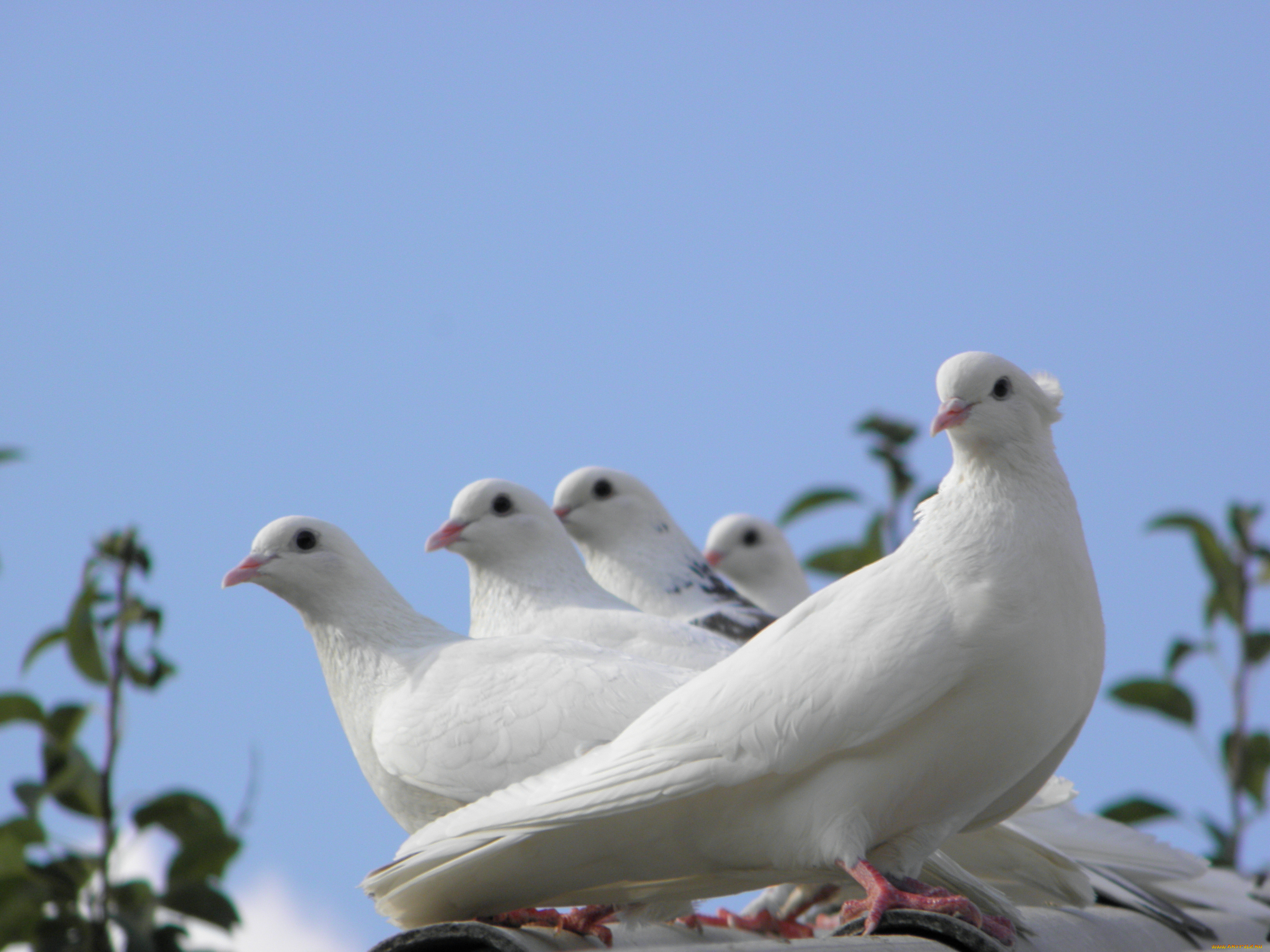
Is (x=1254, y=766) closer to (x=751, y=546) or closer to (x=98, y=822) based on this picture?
(x=751, y=546)

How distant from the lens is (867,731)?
289 centimetres

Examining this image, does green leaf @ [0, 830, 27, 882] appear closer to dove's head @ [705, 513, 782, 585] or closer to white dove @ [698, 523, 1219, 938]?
white dove @ [698, 523, 1219, 938]

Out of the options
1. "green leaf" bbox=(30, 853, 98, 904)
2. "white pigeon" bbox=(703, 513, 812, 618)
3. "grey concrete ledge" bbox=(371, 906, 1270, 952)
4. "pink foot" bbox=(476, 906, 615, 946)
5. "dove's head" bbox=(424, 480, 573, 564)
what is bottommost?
"grey concrete ledge" bbox=(371, 906, 1270, 952)

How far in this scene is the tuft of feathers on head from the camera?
3318mm

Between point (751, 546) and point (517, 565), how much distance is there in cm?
327

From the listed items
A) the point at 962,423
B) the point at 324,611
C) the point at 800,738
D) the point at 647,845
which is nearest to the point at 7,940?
the point at 324,611

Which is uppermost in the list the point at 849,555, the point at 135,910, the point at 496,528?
the point at 849,555

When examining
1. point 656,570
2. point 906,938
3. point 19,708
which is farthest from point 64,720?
point 906,938

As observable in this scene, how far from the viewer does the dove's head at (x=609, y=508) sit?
639 cm

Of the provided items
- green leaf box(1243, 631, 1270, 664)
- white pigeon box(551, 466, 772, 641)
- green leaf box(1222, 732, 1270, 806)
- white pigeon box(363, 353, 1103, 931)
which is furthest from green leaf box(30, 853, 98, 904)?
green leaf box(1243, 631, 1270, 664)

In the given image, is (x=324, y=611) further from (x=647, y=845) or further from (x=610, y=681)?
(x=647, y=845)

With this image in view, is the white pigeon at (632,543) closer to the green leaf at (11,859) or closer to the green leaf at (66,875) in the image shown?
the green leaf at (66,875)

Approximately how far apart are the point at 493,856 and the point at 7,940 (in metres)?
1.86

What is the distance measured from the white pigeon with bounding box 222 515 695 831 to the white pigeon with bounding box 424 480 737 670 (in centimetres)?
69
